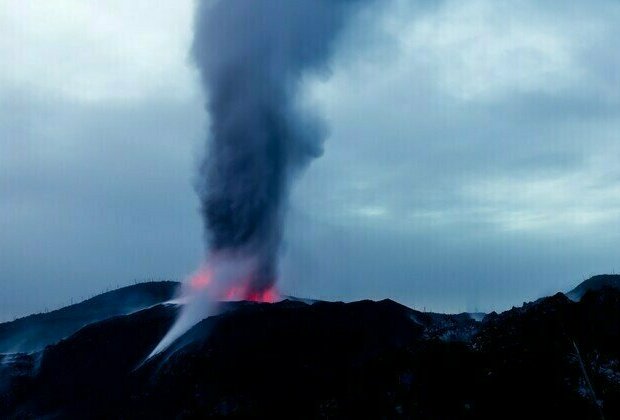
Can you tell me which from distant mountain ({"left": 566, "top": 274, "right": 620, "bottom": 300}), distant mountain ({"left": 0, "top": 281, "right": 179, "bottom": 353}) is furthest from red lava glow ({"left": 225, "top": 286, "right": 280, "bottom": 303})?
distant mountain ({"left": 566, "top": 274, "right": 620, "bottom": 300})

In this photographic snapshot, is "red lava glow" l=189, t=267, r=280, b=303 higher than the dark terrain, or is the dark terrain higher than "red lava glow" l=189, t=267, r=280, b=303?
"red lava glow" l=189, t=267, r=280, b=303

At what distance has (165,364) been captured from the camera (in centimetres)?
5975

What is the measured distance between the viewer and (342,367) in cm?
5303

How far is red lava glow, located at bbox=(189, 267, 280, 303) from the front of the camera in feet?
261

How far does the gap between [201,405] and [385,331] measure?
2075 centimetres

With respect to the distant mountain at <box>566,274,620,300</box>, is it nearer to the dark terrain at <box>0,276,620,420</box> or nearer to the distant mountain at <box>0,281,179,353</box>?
the dark terrain at <box>0,276,620,420</box>

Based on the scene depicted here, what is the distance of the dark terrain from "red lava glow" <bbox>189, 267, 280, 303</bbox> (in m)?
9.13

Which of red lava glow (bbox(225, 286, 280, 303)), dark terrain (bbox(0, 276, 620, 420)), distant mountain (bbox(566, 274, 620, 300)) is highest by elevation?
red lava glow (bbox(225, 286, 280, 303))

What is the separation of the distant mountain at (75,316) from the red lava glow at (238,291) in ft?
82.0

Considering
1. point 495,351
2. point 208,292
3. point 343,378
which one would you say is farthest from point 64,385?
point 495,351

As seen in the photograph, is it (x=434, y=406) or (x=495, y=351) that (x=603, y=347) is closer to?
(x=495, y=351)

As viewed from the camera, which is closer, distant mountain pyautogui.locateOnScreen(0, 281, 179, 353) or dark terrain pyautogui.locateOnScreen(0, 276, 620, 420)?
dark terrain pyautogui.locateOnScreen(0, 276, 620, 420)

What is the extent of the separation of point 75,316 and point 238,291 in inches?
1653

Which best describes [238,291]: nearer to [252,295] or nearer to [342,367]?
[252,295]
